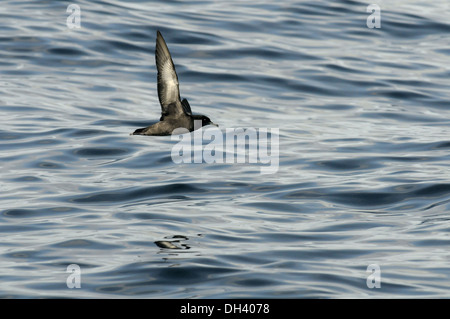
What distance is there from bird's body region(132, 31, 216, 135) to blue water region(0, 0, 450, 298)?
1.30 meters

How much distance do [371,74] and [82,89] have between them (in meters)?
6.88

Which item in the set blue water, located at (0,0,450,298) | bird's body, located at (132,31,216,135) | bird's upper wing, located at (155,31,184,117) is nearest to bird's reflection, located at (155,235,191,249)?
blue water, located at (0,0,450,298)

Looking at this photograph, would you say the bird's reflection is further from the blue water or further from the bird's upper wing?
the bird's upper wing

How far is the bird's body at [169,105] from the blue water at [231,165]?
1.30 m

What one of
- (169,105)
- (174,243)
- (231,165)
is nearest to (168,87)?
(169,105)

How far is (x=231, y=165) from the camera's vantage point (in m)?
15.1

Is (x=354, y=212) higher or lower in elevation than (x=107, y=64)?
lower

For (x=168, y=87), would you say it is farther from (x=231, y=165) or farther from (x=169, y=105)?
(x=231, y=165)

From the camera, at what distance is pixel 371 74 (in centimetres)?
2080

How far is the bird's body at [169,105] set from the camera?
38.8 feet

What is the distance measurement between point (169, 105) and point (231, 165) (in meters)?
3.17

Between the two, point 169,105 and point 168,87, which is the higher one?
point 168,87

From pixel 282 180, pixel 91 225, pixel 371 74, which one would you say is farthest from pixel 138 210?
pixel 371 74
